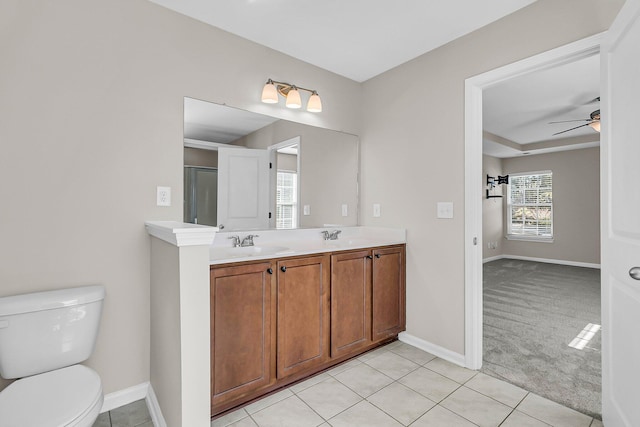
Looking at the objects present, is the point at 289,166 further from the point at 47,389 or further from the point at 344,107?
the point at 47,389

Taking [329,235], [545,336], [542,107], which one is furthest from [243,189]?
[542,107]

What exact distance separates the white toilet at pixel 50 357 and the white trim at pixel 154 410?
0.42 metres

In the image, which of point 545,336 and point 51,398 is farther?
point 545,336

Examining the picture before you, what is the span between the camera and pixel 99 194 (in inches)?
69.5

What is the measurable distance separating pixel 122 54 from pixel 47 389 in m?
1.75

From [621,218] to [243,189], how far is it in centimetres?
219

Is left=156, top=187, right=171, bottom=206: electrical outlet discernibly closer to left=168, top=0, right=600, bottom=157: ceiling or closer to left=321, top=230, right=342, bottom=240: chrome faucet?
left=168, top=0, right=600, bottom=157: ceiling

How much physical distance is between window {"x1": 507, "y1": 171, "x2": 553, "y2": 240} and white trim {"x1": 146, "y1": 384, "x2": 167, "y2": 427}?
24.9 ft

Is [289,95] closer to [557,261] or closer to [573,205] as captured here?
[573,205]

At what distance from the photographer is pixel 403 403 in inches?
72.0

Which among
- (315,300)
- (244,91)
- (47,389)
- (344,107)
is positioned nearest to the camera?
(47,389)

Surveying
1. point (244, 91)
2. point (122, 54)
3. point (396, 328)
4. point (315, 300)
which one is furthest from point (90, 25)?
point (396, 328)

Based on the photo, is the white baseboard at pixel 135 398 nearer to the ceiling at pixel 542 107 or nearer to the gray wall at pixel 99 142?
the gray wall at pixel 99 142

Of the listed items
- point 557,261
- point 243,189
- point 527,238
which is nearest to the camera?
point 243,189
